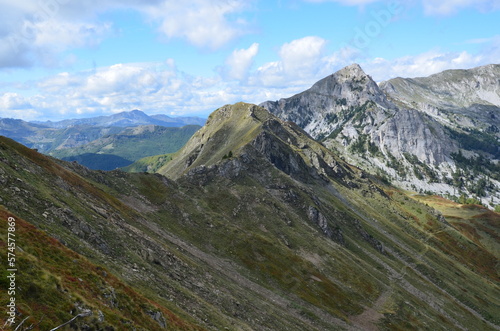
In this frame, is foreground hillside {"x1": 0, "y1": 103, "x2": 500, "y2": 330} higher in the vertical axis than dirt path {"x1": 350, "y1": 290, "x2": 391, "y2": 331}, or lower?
higher

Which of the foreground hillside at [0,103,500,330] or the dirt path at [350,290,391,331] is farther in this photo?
the dirt path at [350,290,391,331]

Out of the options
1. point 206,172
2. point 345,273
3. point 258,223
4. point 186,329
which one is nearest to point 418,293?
point 345,273

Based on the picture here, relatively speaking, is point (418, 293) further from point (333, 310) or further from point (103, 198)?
point (103, 198)

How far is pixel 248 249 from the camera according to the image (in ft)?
301

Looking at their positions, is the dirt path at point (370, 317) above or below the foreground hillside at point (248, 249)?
below

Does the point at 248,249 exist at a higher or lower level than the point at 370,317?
higher

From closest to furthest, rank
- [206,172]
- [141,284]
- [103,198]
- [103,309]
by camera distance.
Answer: [103,309]
[141,284]
[103,198]
[206,172]

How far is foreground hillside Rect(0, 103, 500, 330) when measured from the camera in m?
47.9

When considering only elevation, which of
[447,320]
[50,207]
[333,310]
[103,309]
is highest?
[50,207]

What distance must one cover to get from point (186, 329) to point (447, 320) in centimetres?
9836

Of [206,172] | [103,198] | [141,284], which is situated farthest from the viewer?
[206,172]

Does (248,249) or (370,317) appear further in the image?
(248,249)

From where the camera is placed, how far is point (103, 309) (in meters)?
27.9

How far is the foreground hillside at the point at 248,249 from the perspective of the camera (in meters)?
47.9
